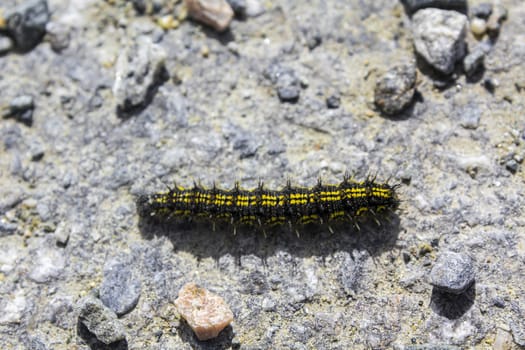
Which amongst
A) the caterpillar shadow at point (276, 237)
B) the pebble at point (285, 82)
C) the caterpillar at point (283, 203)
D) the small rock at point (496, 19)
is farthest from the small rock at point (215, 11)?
the small rock at point (496, 19)

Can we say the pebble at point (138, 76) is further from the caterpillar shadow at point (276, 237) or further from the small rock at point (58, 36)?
the caterpillar shadow at point (276, 237)

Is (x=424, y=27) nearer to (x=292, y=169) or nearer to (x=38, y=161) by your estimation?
(x=292, y=169)

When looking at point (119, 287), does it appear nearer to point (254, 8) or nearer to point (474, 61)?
point (254, 8)

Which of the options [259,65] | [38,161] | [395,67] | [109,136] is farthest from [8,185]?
[395,67]

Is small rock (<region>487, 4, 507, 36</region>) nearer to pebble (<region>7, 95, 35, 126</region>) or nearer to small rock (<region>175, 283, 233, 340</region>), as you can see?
small rock (<region>175, 283, 233, 340</region>)

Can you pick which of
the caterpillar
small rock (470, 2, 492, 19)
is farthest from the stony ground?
the caterpillar

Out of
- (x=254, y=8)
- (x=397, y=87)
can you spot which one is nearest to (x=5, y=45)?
(x=254, y=8)
